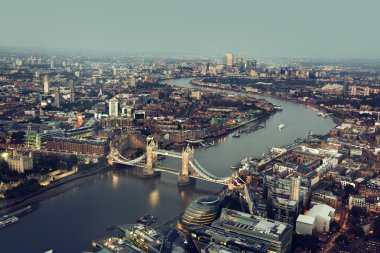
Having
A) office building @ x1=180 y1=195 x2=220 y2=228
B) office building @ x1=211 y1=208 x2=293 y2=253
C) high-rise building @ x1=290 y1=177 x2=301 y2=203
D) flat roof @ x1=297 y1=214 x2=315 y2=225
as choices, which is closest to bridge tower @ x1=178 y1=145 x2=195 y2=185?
office building @ x1=180 y1=195 x2=220 y2=228

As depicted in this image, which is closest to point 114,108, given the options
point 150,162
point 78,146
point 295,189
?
point 78,146

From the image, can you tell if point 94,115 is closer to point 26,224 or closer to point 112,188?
point 112,188

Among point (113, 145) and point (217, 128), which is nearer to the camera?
point (113, 145)

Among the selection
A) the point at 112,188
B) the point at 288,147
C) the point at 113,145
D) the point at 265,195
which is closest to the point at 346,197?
the point at 265,195

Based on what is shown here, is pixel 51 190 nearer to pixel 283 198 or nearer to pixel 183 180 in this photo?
pixel 183 180

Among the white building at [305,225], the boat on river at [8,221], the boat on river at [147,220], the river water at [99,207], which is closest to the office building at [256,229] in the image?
the white building at [305,225]

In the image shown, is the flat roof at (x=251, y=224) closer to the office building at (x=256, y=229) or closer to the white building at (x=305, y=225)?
the office building at (x=256, y=229)
